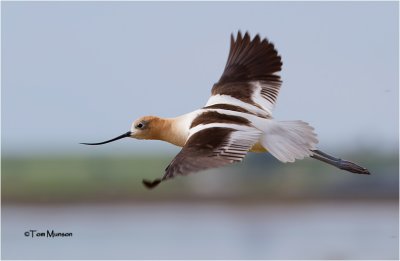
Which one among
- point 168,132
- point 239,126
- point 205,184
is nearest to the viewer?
point 239,126

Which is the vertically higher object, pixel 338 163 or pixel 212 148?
pixel 212 148

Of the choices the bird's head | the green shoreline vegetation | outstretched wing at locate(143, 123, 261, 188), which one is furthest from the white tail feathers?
the green shoreline vegetation

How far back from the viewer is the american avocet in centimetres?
692

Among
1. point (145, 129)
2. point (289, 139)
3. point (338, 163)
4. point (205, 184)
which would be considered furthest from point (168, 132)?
point (205, 184)

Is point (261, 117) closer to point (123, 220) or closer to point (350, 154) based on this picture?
point (123, 220)

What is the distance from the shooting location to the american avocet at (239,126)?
6.92 meters

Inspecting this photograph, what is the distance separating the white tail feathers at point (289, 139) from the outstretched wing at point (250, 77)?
40cm

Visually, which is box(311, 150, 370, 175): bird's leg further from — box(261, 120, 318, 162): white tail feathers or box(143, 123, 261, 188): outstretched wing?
box(143, 123, 261, 188): outstretched wing

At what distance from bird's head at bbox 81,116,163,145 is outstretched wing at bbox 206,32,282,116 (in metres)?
0.40

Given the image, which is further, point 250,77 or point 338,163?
point 250,77

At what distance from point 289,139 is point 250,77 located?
3.54 feet

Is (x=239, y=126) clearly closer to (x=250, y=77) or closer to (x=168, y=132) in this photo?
(x=168, y=132)

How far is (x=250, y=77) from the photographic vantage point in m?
8.36

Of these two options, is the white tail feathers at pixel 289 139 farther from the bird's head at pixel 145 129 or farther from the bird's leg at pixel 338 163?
the bird's head at pixel 145 129
